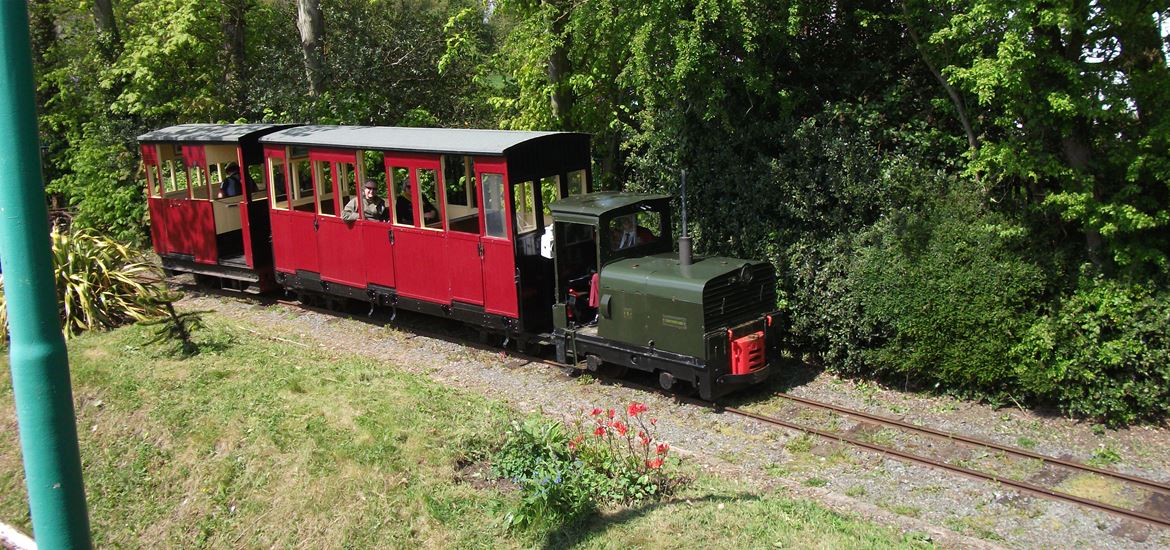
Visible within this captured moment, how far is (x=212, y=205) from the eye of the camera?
16016mm

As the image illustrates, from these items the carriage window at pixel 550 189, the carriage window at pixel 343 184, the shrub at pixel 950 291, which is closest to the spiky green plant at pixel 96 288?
the carriage window at pixel 343 184

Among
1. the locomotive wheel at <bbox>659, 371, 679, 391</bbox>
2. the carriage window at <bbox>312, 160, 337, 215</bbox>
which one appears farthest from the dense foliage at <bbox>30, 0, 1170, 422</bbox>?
the carriage window at <bbox>312, 160, 337, 215</bbox>

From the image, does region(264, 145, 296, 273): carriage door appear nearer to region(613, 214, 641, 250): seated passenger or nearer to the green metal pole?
region(613, 214, 641, 250): seated passenger

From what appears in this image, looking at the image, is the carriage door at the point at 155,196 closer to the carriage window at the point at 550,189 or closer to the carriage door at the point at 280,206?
the carriage door at the point at 280,206

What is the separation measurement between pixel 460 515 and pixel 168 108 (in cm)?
1654

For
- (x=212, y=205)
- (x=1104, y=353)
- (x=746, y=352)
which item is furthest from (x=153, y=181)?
(x=1104, y=353)

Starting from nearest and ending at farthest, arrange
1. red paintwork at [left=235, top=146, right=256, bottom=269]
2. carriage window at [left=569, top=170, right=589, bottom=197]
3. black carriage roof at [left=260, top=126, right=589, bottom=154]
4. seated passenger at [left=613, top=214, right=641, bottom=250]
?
seated passenger at [left=613, top=214, right=641, bottom=250] < black carriage roof at [left=260, top=126, right=589, bottom=154] < carriage window at [left=569, top=170, right=589, bottom=197] < red paintwork at [left=235, top=146, right=256, bottom=269]

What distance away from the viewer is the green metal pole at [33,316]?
13.1 feet

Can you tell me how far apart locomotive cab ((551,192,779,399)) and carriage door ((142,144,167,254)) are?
913 centimetres

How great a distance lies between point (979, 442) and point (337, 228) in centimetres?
920

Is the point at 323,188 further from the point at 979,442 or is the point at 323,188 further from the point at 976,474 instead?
the point at 976,474

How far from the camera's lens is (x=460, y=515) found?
295 inches

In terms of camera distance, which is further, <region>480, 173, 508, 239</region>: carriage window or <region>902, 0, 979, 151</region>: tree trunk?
<region>480, 173, 508, 239</region>: carriage window

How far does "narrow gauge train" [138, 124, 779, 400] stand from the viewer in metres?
10.5
